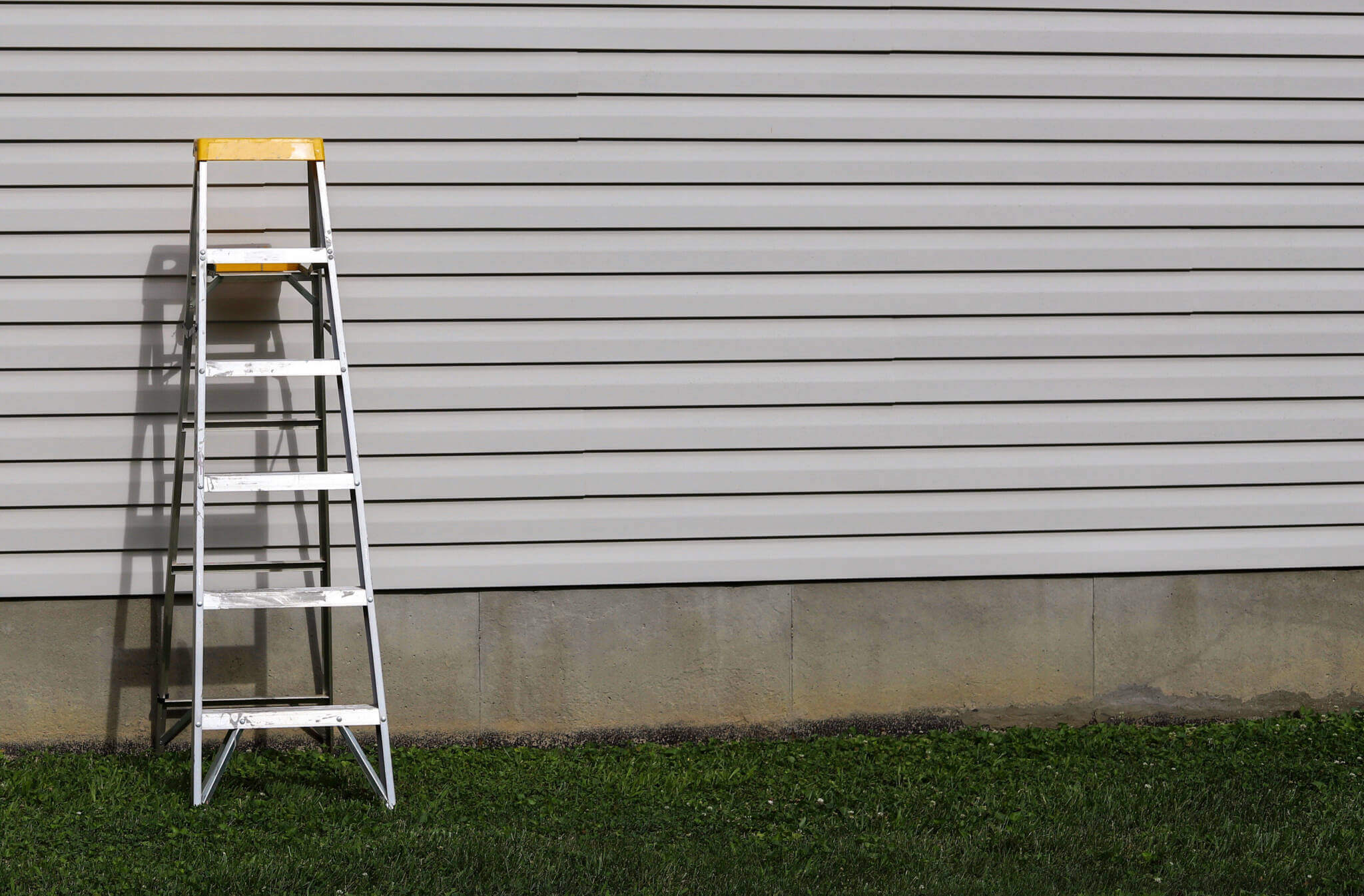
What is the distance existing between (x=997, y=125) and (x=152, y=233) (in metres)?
3.26

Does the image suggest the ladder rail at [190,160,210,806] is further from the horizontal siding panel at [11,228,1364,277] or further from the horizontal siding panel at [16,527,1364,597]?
the horizontal siding panel at [16,527,1364,597]

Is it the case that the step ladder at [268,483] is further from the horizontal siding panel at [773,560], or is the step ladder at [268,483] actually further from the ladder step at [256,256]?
the horizontal siding panel at [773,560]

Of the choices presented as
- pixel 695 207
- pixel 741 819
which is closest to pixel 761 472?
pixel 695 207

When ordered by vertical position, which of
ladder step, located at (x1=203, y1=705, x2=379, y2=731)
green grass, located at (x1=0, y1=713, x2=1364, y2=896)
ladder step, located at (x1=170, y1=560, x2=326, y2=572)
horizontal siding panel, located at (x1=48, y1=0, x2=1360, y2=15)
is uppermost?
horizontal siding panel, located at (x1=48, y1=0, x2=1360, y2=15)

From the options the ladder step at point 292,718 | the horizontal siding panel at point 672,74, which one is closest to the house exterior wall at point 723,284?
the horizontal siding panel at point 672,74

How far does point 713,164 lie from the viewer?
4.79 meters

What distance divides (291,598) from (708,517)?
1.62 meters

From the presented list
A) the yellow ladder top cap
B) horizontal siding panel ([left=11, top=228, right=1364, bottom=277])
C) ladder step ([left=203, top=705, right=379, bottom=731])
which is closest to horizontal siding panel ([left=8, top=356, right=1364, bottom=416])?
horizontal siding panel ([left=11, top=228, right=1364, bottom=277])

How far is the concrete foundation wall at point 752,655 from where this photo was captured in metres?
4.71

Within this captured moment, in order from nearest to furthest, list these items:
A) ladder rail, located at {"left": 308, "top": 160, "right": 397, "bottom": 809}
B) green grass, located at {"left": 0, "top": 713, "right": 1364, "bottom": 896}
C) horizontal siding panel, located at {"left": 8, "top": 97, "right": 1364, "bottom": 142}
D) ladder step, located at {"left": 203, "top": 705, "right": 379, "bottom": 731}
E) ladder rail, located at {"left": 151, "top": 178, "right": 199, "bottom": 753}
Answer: green grass, located at {"left": 0, "top": 713, "right": 1364, "bottom": 896}, ladder step, located at {"left": 203, "top": 705, "right": 379, "bottom": 731}, ladder rail, located at {"left": 308, "top": 160, "right": 397, "bottom": 809}, ladder rail, located at {"left": 151, "top": 178, "right": 199, "bottom": 753}, horizontal siding panel, located at {"left": 8, "top": 97, "right": 1364, "bottom": 142}

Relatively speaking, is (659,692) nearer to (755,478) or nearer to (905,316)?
(755,478)

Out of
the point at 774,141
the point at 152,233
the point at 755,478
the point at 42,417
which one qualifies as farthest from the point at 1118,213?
the point at 42,417

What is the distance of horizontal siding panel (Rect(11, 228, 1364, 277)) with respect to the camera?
4.59 metres

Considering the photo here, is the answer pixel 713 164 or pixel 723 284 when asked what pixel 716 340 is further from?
pixel 713 164
